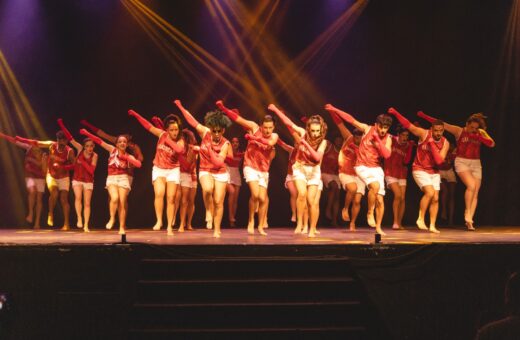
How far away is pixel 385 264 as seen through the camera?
748 cm

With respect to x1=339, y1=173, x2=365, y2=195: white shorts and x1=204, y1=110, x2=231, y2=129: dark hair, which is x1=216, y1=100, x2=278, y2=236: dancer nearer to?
x1=204, y1=110, x2=231, y2=129: dark hair

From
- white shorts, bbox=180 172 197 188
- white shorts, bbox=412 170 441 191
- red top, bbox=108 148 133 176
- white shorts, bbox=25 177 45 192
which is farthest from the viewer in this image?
white shorts, bbox=25 177 45 192

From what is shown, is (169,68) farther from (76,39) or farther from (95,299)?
(95,299)

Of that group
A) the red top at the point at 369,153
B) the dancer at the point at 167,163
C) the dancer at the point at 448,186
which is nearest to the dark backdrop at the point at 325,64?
the dancer at the point at 448,186

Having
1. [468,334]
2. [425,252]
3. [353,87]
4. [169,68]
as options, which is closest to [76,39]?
[169,68]

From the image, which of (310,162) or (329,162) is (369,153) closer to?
(310,162)

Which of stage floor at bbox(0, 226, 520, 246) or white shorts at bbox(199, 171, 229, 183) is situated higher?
white shorts at bbox(199, 171, 229, 183)

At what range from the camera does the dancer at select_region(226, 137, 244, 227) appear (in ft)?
41.0

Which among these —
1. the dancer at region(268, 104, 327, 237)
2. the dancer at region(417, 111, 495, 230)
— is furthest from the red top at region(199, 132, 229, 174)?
the dancer at region(417, 111, 495, 230)

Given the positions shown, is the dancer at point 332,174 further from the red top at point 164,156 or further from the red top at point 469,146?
the red top at point 164,156

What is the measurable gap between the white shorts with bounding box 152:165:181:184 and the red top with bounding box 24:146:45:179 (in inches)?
149

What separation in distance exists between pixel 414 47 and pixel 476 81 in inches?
60.9

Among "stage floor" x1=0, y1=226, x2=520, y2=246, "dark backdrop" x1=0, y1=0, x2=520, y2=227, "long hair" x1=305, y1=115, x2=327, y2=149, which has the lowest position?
"stage floor" x1=0, y1=226, x2=520, y2=246

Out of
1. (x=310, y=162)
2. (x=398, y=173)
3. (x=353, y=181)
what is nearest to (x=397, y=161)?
(x=398, y=173)
